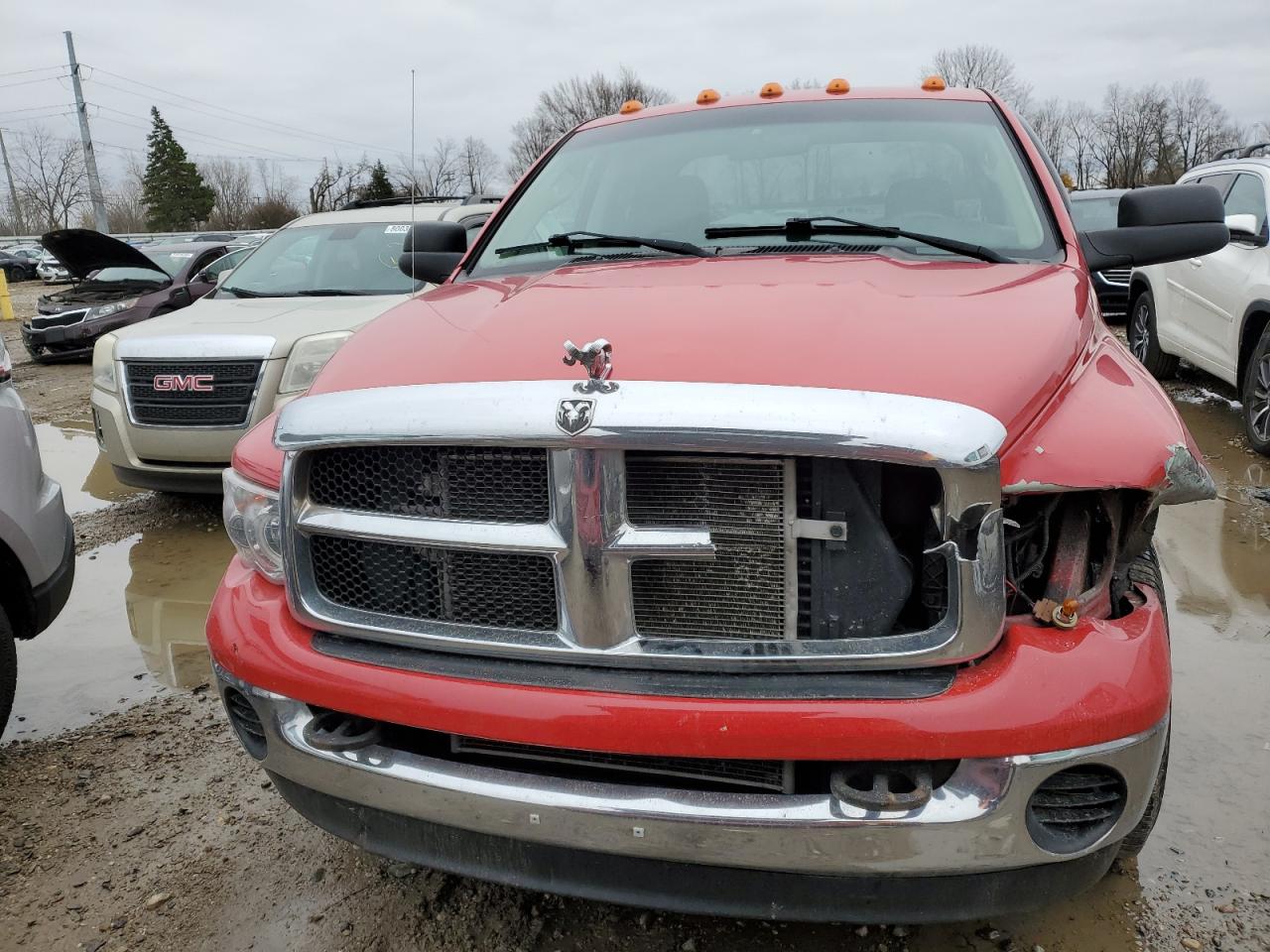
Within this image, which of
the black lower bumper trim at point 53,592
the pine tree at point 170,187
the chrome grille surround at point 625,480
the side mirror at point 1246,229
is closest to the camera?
the chrome grille surround at point 625,480

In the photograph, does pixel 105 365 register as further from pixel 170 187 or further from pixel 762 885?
pixel 170 187

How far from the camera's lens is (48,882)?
8.62 feet

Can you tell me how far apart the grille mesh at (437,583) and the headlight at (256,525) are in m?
0.16

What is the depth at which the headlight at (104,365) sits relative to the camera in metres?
5.93

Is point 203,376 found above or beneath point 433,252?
beneath

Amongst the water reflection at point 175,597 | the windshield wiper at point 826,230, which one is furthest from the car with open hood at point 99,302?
the windshield wiper at point 826,230

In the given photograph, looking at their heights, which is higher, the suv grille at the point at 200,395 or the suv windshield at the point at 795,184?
the suv windshield at the point at 795,184

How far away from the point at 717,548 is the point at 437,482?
1.81 ft

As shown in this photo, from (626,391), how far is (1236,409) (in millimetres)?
7544

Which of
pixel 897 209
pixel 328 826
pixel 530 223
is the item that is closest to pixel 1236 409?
pixel 897 209

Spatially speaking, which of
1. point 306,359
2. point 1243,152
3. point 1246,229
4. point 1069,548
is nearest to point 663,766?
point 1069,548

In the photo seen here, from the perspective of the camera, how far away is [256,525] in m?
2.16

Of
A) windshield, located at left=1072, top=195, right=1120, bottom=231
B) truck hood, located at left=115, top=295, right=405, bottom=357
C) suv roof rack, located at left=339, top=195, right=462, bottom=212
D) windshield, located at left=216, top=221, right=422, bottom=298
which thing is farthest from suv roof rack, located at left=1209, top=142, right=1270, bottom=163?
truck hood, located at left=115, top=295, right=405, bottom=357

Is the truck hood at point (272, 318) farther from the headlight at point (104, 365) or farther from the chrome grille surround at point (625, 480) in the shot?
the chrome grille surround at point (625, 480)
